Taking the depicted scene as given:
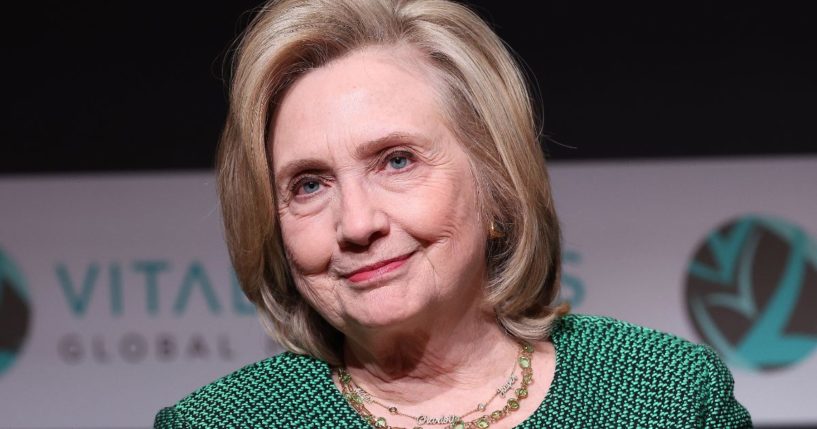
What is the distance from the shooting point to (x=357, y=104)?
4.75ft

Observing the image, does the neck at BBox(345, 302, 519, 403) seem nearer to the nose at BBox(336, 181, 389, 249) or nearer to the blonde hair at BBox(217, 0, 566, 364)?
the blonde hair at BBox(217, 0, 566, 364)

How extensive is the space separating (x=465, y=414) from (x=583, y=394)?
0.16 m

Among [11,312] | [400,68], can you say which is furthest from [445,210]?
[11,312]

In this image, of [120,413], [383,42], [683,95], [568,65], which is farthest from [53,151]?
[383,42]

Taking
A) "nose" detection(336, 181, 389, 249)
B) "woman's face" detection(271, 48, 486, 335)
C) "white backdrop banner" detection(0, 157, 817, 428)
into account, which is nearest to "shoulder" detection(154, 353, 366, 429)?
"woman's face" detection(271, 48, 486, 335)

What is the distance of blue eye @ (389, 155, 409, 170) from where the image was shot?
57.5 inches

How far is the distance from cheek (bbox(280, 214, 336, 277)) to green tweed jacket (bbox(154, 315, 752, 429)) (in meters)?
0.19

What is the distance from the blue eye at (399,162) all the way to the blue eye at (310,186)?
0.09 metres

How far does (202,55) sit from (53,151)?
453 millimetres

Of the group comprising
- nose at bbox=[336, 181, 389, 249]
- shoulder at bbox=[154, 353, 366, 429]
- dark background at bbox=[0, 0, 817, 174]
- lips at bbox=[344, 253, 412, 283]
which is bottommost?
dark background at bbox=[0, 0, 817, 174]

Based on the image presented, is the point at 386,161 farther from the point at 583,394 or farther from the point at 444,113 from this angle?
the point at 583,394

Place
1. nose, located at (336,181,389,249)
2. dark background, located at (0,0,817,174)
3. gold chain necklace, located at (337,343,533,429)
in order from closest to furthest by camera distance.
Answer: nose, located at (336,181,389,249) → gold chain necklace, located at (337,343,533,429) → dark background, located at (0,0,817,174)

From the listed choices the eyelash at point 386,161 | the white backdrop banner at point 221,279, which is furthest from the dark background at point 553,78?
the eyelash at point 386,161

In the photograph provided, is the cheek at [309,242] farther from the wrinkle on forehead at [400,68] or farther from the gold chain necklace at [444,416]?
the gold chain necklace at [444,416]
